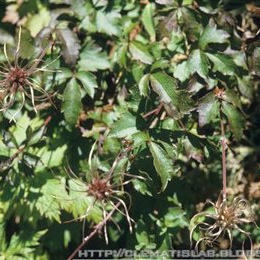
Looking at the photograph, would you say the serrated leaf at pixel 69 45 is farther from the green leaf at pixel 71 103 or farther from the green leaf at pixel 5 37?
the green leaf at pixel 5 37

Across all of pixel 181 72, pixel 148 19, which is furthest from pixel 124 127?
pixel 148 19

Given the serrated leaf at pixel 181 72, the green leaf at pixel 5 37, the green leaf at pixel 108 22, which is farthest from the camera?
the green leaf at pixel 5 37

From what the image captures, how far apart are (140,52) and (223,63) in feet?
1.07

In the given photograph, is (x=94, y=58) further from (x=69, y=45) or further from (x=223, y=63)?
(x=223, y=63)

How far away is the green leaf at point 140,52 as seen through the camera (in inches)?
79.5

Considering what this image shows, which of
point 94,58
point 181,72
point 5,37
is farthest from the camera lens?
point 5,37

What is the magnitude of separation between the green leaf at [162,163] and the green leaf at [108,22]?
56 centimetres

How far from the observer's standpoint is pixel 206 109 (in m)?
1.80

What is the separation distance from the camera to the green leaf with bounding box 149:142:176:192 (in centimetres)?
170

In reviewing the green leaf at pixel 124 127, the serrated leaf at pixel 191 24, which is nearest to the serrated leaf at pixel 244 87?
the serrated leaf at pixel 191 24

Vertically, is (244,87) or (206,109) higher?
(206,109)

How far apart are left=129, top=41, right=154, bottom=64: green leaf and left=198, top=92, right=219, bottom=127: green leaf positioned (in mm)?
309

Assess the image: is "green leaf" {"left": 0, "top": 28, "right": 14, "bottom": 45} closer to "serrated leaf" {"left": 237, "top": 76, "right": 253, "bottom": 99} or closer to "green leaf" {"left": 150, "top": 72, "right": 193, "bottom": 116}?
"green leaf" {"left": 150, "top": 72, "right": 193, "bottom": 116}

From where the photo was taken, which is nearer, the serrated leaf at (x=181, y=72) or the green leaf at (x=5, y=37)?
the serrated leaf at (x=181, y=72)
